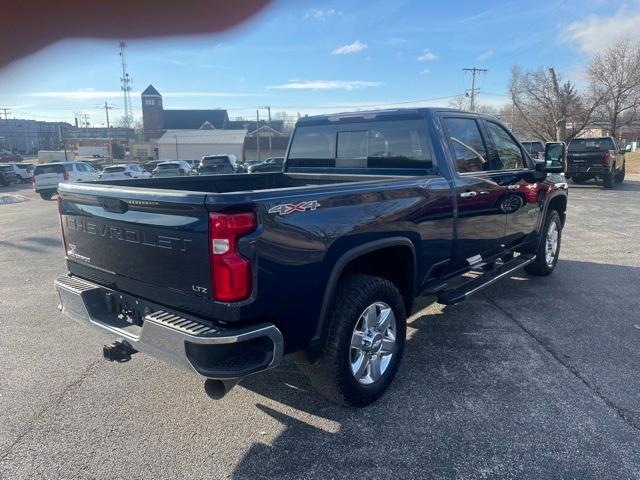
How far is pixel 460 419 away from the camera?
122 inches

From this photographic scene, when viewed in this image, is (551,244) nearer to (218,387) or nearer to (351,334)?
(351,334)

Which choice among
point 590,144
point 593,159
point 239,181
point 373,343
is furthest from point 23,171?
point 373,343

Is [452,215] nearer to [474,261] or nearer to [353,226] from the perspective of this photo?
[474,261]

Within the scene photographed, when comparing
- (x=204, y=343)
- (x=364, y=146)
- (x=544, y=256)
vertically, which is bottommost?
(x=544, y=256)

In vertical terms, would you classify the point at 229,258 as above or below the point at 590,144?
below

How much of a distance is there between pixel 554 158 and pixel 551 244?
1.40m

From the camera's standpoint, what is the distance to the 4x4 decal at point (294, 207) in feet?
8.25

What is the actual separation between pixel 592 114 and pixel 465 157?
145ft

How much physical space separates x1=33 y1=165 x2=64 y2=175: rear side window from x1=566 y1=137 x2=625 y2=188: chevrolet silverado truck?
22.1 meters

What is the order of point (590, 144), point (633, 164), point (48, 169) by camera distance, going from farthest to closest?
point (633, 164) → point (48, 169) → point (590, 144)

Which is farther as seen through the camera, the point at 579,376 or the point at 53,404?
the point at 579,376

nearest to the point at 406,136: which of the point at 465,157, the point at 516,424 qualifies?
the point at 465,157

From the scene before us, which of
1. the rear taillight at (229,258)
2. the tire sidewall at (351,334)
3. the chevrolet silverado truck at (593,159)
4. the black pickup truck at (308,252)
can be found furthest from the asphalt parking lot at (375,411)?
the chevrolet silverado truck at (593,159)

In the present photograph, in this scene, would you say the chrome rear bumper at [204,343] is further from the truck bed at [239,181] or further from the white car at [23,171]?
the white car at [23,171]
